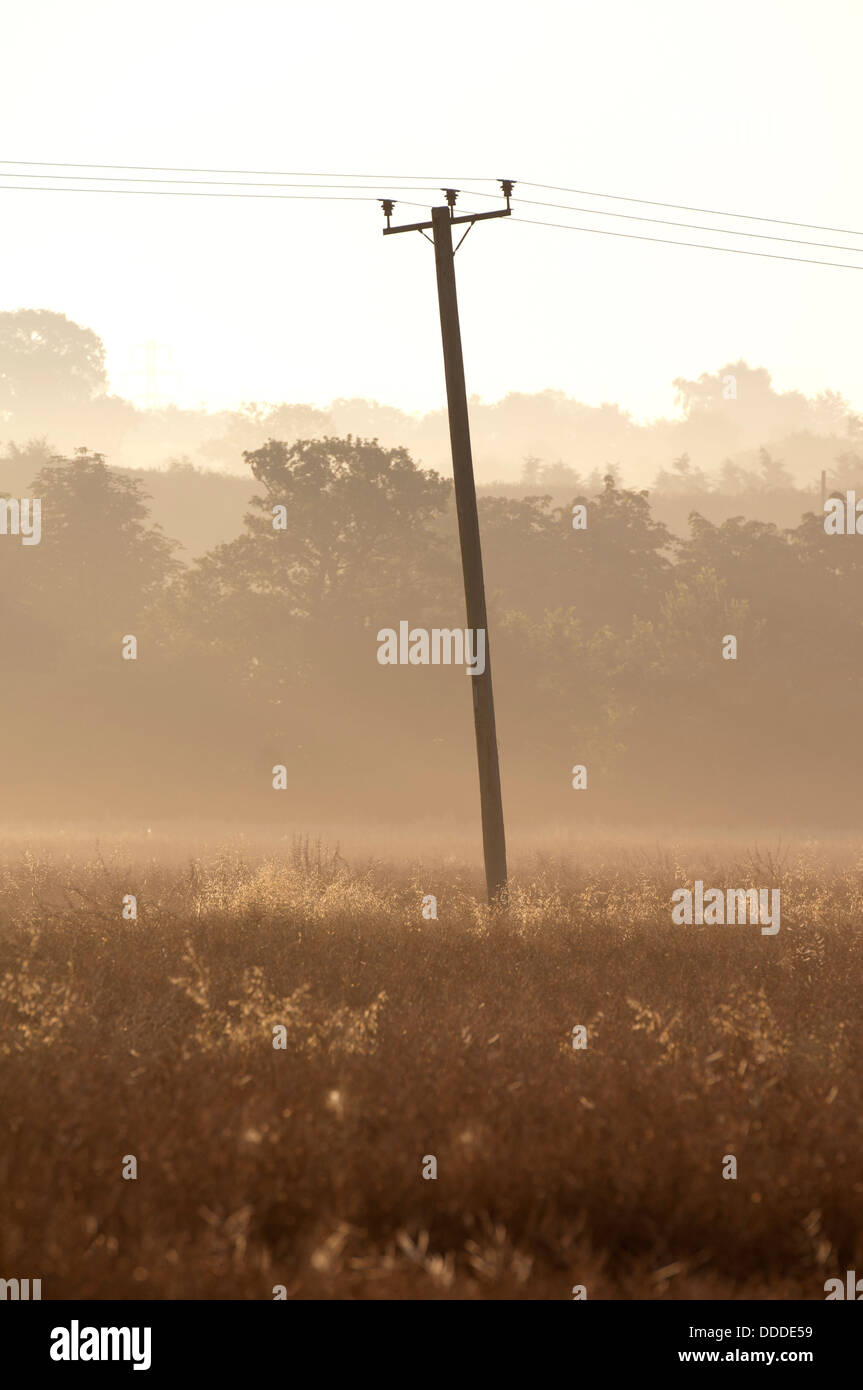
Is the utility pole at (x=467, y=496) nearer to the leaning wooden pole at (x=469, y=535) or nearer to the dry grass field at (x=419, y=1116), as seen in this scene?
the leaning wooden pole at (x=469, y=535)

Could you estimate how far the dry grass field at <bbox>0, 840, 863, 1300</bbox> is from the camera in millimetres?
4055

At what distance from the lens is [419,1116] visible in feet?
17.2

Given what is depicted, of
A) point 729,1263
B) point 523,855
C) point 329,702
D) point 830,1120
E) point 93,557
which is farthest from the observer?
point 93,557

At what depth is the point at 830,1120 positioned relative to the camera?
5312 millimetres

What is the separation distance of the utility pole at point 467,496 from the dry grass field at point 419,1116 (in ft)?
12.0

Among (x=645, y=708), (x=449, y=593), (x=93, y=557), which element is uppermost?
(x=93, y=557)

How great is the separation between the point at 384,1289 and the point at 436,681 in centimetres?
3671

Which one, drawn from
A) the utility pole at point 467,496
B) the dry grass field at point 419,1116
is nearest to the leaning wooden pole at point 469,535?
the utility pole at point 467,496

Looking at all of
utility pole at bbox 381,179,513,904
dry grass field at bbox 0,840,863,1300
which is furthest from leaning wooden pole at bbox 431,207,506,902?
dry grass field at bbox 0,840,863,1300

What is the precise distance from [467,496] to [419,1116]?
953cm

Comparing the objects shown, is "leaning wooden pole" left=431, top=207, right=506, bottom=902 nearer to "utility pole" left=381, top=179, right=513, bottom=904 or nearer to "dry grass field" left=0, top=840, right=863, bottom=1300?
"utility pole" left=381, top=179, right=513, bottom=904

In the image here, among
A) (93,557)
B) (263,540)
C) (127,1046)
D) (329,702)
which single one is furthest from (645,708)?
(127,1046)

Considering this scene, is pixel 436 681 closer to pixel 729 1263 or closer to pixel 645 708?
pixel 645 708

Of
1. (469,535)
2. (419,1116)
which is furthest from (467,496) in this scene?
(419,1116)
